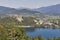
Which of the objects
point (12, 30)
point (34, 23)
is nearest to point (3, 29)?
point (12, 30)

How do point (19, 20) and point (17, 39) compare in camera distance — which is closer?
point (17, 39)

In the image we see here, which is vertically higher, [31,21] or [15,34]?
[15,34]

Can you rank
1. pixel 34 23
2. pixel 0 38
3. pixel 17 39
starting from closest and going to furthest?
1. pixel 17 39
2. pixel 0 38
3. pixel 34 23

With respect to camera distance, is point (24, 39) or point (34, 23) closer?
point (24, 39)

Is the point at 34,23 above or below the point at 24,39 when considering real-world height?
below

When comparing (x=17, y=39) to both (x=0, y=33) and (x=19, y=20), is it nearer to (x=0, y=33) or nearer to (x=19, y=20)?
(x=0, y=33)

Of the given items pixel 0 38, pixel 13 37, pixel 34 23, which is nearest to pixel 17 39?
pixel 13 37

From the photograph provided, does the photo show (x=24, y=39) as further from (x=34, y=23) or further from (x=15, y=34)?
(x=34, y=23)

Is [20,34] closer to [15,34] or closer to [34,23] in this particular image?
[15,34]

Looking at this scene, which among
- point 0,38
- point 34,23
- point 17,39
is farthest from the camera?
point 34,23
